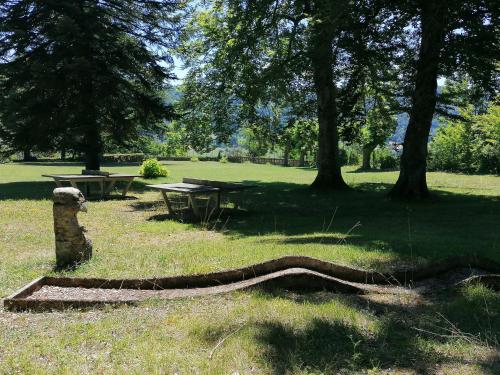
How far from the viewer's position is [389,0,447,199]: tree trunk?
1165 cm

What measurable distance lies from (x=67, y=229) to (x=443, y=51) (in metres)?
9.57

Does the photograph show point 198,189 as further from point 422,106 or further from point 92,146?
point 92,146

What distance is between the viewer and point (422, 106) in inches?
537

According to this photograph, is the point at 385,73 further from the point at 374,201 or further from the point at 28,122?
the point at 28,122

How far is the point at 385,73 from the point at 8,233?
38.2 ft

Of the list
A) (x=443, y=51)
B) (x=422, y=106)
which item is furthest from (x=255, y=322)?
(x=422, y=106)

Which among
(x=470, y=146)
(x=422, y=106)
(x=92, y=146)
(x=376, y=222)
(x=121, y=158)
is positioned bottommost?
(x=376, y=222)

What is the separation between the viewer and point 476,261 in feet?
18.1

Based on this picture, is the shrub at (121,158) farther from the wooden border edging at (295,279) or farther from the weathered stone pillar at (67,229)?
the wooden border edging at (295,279)

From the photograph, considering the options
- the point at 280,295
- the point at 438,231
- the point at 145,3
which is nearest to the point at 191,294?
the point at 280,295

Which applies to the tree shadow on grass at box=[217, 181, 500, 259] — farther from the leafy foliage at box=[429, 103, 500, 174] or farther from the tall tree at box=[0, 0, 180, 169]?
the leafy foliage at box=[429, 103, 500, 174]

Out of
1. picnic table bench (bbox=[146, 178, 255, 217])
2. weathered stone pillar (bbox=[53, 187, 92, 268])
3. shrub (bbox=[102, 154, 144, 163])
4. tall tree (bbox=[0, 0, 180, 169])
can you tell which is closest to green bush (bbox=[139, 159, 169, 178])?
tall tree (bbox=[0, 0, 180, 169])

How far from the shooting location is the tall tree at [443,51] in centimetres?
1109

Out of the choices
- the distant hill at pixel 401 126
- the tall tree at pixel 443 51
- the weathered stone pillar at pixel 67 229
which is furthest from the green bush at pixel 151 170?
the weathered stone pillar at pixel 67 229
